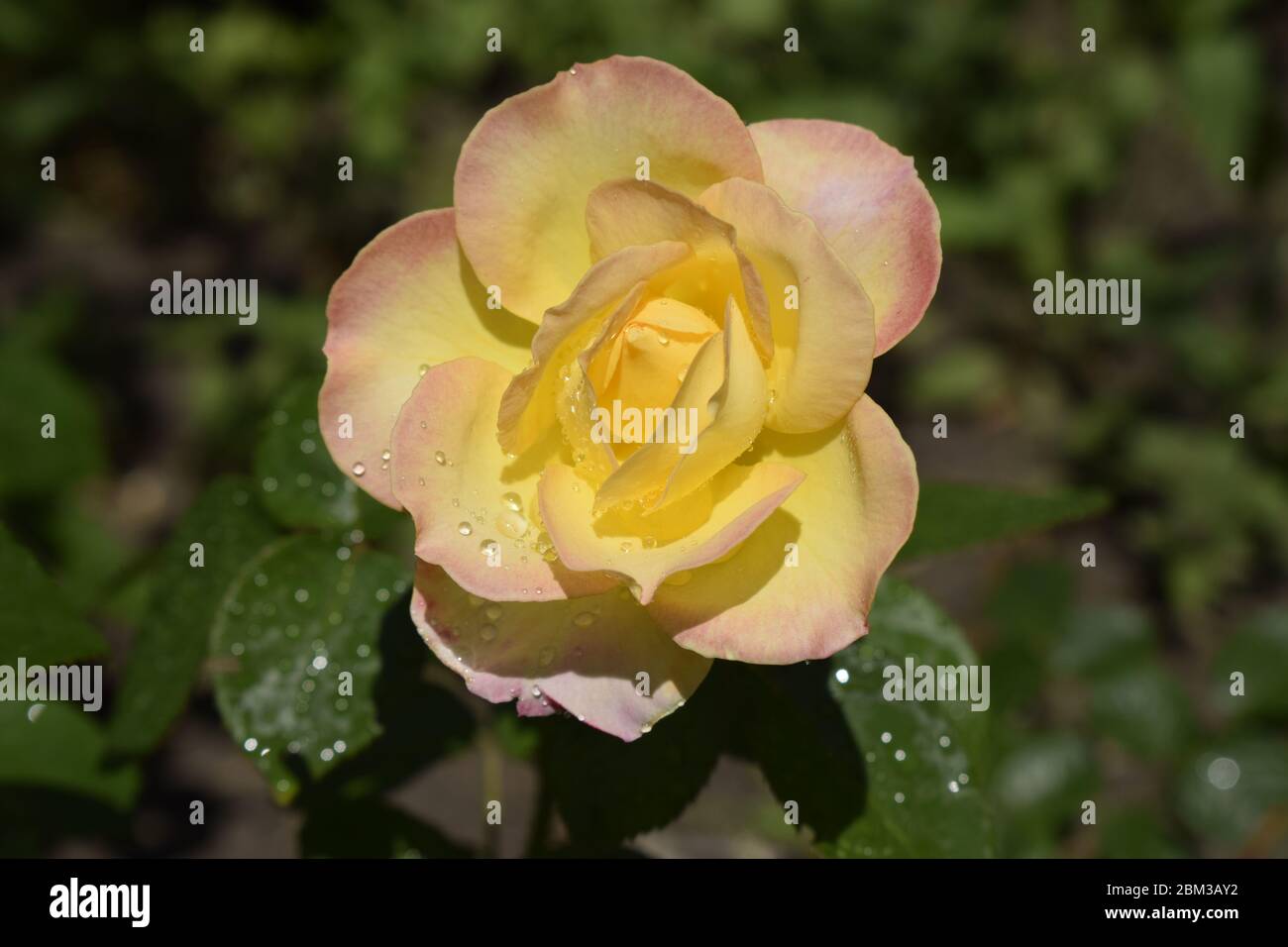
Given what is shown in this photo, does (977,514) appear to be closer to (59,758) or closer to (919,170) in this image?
(59,758)

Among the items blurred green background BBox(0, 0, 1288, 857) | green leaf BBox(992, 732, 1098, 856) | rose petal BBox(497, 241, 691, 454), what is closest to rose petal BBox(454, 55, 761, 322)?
rose petal BBox(497, 241, 691, 454)

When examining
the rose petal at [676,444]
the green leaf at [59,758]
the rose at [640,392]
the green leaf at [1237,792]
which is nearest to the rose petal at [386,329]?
the rose at [640,392]

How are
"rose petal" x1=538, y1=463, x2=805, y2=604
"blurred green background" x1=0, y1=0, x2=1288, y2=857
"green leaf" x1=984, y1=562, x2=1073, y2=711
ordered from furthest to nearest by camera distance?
"blurred green background" x1=0, y1=0, x2=1288, y2=857
"green leaf" x1=984, y1=562, x2=1073, y2=711
"rose petal" x1=538, y1=463, x2=805, y2=604

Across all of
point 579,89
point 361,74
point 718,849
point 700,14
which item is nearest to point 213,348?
point 361,74

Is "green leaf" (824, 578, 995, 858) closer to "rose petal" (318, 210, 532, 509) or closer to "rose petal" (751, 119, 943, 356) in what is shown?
"rose petal" (751, 119, 943, 356)

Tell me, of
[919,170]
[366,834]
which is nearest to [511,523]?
[366,834]
